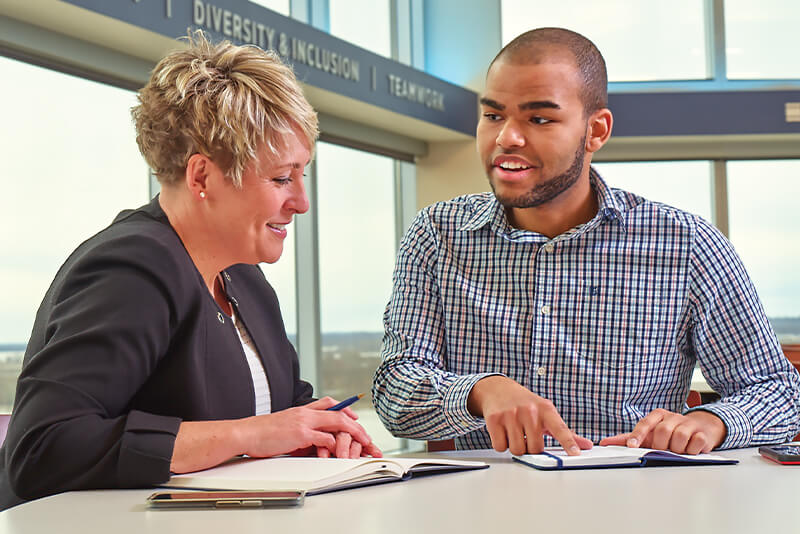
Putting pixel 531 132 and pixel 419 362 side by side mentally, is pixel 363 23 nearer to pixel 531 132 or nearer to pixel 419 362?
pixel 531 132

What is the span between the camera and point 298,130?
1451 mm

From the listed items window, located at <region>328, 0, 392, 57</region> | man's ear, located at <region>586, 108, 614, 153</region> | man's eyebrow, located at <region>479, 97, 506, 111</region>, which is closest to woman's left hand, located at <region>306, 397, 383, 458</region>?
man's eyebrow, located at <region>479, 97, 506, 111</region>

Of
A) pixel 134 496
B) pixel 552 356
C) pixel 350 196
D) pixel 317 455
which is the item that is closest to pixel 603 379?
pixel 552 356

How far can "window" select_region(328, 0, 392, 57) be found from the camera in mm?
5584

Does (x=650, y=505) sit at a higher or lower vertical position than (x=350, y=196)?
lower

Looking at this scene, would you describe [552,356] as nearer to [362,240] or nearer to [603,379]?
[603,379]

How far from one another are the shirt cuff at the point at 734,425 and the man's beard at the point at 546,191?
505 mm

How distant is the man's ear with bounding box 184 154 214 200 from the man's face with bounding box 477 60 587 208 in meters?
0.60

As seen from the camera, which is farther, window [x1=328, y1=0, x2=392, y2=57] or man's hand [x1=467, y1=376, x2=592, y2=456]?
window [x1=328, y1=0, x2=392, y2=57]

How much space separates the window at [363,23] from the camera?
5584 mm

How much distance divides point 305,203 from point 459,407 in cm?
44

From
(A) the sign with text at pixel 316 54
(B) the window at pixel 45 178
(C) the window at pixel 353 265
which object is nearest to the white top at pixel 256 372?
(B) the window at pixel 45 178

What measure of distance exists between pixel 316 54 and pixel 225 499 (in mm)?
3833

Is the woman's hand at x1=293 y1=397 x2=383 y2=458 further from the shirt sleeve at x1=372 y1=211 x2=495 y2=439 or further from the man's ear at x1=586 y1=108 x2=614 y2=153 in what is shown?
the man's ear at x1=586 y1=108 x2=614 y2=153
